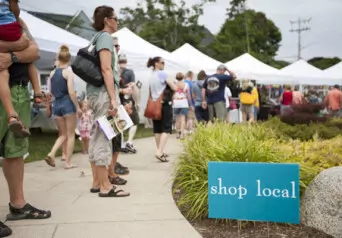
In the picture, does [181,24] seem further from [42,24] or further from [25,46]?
[25,46]

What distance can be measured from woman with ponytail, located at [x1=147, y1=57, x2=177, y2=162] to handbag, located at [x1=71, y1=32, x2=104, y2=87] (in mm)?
2536

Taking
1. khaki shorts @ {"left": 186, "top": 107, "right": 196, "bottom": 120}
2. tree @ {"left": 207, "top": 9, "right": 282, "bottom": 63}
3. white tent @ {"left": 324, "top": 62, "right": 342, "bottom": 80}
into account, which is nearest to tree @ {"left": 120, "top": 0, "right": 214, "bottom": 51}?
tree @ {"left": 207, "top": 9, "right": 282, "bottom": 63}

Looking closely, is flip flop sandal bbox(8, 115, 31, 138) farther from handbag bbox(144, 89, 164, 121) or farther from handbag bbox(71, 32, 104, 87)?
handbag bbox(144, 89, 164, 121)

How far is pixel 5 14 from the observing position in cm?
333

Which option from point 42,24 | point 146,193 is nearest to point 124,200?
point 146,193

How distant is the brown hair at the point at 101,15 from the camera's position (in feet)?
15.3

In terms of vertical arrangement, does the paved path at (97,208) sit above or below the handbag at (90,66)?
below

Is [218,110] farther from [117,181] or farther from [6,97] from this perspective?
[6,97]

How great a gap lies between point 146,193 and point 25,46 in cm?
215

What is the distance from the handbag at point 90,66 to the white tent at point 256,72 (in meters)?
15.9

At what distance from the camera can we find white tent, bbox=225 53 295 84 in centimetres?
2046

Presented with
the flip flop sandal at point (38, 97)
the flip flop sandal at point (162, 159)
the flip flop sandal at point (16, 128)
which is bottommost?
the flip flop sandal at point (162, 159)

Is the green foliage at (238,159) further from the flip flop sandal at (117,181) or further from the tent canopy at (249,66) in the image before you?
the tent canopy at (249,66)

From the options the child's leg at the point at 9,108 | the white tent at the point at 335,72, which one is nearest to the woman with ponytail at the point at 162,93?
the child's leg at the point at 9,108
